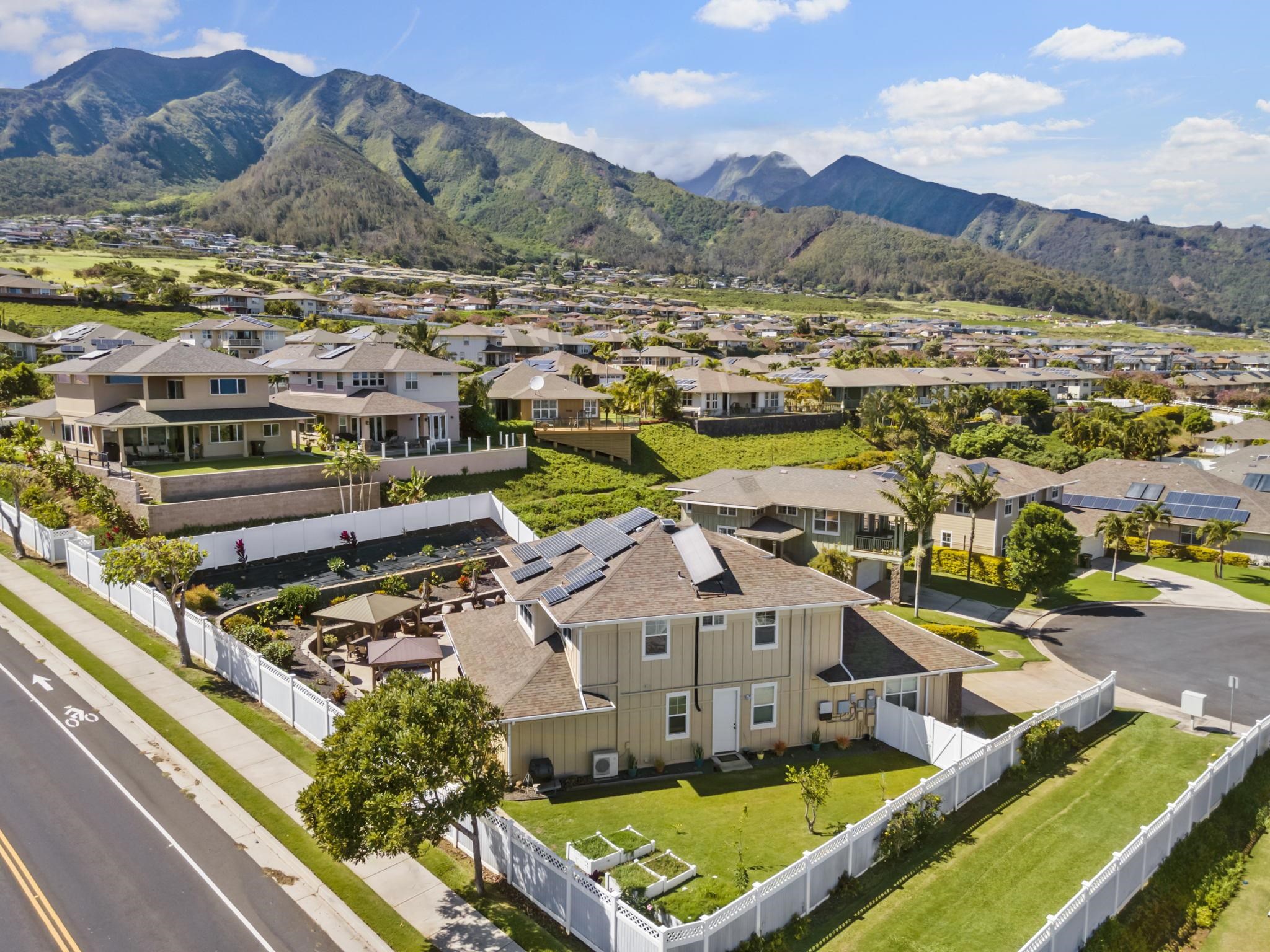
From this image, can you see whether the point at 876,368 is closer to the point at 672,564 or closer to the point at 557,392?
the point at 557,392

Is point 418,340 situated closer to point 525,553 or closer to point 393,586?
point 393,586

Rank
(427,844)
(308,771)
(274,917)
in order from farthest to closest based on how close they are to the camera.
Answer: (308,771), (427,844), (274,917)

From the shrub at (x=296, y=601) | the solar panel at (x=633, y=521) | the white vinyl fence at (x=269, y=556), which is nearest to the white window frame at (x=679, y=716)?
the solar panel at (x=633, y=521)

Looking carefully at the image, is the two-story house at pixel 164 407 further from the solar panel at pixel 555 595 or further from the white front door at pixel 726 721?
the white front door at pixel 726 721

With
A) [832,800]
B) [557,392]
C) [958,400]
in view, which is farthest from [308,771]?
[958,400]

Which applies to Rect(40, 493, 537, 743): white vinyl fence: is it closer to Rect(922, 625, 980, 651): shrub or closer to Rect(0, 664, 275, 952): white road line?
Rect(0, 664, 275, 952): white road line

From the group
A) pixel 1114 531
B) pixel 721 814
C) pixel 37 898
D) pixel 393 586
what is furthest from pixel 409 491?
pixel 1114 531
